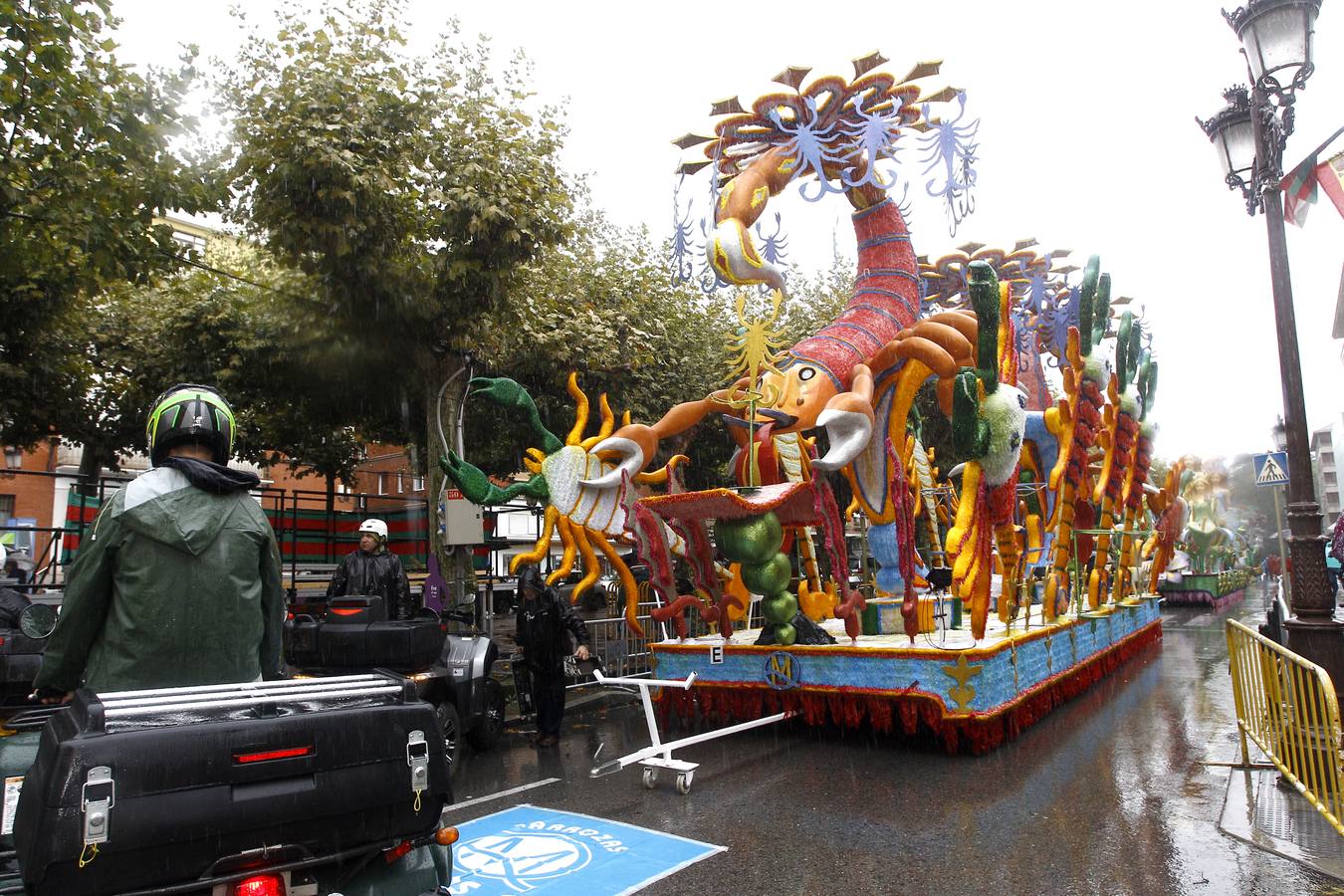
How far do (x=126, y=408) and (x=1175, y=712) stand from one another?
57.3ft

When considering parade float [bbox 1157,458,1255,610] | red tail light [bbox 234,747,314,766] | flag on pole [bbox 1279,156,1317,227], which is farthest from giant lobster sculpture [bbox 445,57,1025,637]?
parade float [bbox 1157,458,1255,610]

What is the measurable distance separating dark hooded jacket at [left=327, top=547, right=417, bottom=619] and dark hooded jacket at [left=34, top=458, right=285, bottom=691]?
497 cm

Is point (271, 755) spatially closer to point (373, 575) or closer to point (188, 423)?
point (188, 423)

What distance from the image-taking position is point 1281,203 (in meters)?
7.26

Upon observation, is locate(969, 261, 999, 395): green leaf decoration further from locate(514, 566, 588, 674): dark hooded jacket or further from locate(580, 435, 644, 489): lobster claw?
locate(514, 566, 588, 674): dark hooded jacket

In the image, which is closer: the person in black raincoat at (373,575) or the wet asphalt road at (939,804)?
the wet asphalt road at (939,804)

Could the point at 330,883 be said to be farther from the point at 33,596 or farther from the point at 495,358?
the point at 495,358

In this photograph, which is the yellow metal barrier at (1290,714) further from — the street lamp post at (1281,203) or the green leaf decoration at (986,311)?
the green leaf decoration at (986,311)

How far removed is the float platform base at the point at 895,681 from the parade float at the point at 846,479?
0.02m

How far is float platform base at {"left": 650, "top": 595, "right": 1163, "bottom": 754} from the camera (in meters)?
7.34

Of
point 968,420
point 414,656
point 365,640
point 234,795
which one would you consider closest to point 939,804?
point 968,420

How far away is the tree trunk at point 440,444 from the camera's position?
11.6m

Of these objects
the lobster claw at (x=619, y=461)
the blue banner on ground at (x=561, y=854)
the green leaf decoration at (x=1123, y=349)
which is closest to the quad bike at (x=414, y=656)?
the blue banner on ground at (x=561, y=854)

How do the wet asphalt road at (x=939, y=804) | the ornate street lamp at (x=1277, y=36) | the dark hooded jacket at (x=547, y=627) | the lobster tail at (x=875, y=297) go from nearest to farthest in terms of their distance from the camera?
the wet asphalt road at (x=939, y=804) < the ornate street lamp at (x=1277, y=36) < the dark hooded jacket at (x=547, y=627) < the lobster tail at (x=875, y=297)
